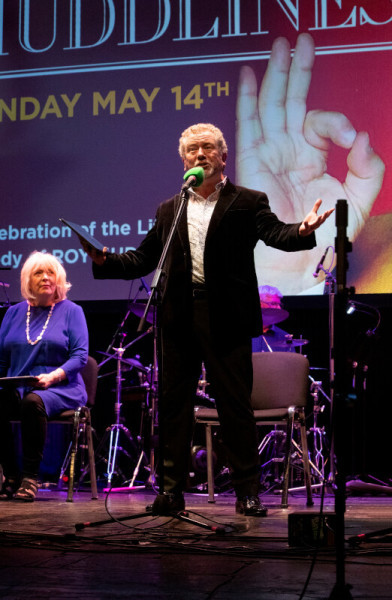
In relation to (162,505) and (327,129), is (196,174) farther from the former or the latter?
(327,129)

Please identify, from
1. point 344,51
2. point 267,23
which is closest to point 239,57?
point 267,23

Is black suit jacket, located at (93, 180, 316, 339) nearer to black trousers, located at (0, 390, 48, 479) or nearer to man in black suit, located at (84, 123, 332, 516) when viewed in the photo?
man in black suit, located at (84, 123, 332, 516)

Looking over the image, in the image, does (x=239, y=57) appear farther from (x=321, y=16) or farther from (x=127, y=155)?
(x=127, y=155)

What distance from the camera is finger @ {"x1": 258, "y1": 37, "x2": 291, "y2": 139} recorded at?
5477mm

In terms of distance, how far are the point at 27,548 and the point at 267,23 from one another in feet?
14.1

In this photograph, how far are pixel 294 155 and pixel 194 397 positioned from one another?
2.76m

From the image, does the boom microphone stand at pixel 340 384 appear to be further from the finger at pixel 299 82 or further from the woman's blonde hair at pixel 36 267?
the finger at pixel 299 82

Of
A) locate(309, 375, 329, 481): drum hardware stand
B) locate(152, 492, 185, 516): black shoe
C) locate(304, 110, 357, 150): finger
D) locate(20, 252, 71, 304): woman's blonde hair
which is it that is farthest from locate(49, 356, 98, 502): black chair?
locate(304, 110, 357, 150): finger

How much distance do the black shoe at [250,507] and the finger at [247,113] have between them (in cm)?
295

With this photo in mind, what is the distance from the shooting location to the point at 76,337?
14.6ft

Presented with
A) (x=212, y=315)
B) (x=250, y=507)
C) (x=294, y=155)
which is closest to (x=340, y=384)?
(x=212, y=315)

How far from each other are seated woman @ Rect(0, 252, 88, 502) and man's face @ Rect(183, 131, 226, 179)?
5.24 ft

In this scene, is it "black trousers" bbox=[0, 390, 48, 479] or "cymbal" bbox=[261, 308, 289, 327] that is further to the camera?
"cymbal" bbox=[261, 308, 289, 327]

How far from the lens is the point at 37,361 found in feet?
14.5
